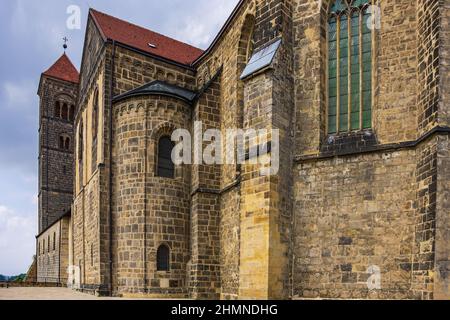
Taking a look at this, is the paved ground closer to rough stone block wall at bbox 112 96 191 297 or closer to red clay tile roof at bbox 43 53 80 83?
rough stone block wall at bbox 112 96 191 297

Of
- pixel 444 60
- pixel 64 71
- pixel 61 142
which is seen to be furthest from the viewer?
→ pixel 64 71

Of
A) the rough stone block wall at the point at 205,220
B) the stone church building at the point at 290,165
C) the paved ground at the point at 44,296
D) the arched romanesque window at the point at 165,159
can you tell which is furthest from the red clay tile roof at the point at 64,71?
the rough stone block wall at the point at 205,220

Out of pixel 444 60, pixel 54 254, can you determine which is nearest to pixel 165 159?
pixel 444 60

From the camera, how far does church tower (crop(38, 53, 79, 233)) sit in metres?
36.7

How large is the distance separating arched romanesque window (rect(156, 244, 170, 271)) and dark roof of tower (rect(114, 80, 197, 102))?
5253 mm

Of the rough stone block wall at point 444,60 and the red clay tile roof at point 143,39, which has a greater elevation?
the red clay tile roof at point 143,39

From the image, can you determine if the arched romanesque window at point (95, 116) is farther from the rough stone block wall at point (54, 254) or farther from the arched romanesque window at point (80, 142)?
the rough stone block wall at point (54, 254)

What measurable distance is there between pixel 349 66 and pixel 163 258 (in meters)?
8.59

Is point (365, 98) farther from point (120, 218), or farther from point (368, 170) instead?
point (120, 218)

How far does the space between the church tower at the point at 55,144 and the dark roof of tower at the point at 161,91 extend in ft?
75.7

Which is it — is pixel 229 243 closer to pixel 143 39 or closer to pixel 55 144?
pixel 143 39

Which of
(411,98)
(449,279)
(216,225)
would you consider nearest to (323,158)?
(411,98)

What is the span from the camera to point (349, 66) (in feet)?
35.8

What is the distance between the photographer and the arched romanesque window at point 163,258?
1488cm
